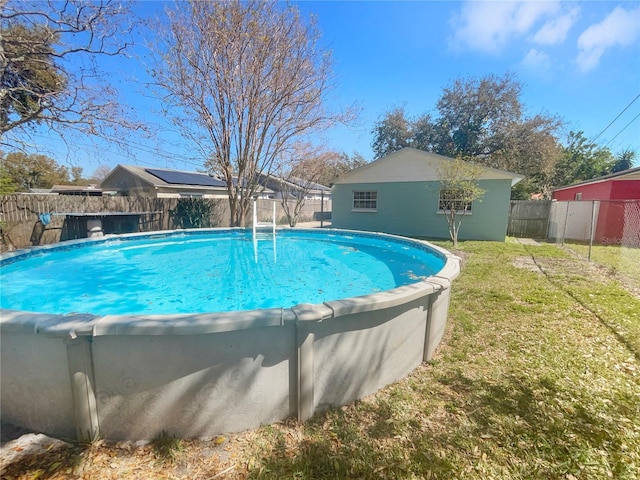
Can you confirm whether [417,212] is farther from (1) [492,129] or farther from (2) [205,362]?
(2) [205,362]

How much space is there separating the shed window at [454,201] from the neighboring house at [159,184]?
10.00m

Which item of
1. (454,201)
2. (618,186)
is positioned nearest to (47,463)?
(454,201)

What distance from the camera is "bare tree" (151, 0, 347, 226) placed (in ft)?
31.8

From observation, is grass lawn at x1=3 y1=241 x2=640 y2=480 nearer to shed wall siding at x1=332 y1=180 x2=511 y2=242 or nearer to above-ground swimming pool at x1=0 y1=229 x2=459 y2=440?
above-ground swimming pool at x1=0 y1=229 x2=459 y2=440

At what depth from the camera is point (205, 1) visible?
9.49m

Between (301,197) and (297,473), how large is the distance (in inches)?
705

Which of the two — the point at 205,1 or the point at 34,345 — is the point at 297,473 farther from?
the point at 205,1

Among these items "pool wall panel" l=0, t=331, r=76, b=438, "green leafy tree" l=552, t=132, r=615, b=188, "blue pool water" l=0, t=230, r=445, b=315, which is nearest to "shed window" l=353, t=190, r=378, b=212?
"blue pool water" l=0, t=230, r=445, b=315

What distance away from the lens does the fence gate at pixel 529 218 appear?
13898mm

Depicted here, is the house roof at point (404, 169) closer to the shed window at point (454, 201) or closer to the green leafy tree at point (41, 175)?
the shed window at point (454, 201)

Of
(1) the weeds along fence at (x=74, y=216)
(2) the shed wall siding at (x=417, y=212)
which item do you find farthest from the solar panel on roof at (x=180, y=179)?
(2) the shed wall siding at (x=417, y=212)

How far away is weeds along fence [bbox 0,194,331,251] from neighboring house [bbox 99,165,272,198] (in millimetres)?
3136

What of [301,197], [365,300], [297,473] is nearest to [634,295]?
[365,300]

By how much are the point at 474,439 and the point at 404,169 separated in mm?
13209
